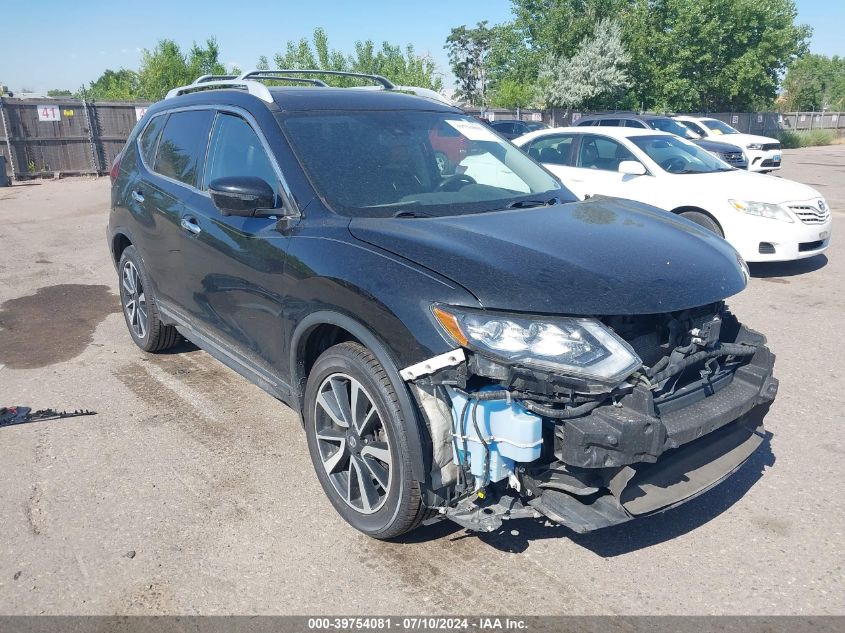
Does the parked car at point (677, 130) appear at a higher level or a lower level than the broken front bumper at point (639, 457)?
higher

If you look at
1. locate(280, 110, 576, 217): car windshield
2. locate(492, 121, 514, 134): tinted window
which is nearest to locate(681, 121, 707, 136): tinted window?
locate(492, 121, 514, 134): tinted window

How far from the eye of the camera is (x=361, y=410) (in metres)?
3.03

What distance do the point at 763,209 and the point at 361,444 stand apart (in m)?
6.66

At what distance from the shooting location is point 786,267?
8609 millimetres

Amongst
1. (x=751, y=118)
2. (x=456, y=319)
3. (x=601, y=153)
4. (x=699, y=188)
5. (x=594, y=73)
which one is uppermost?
(x=594, y=73)

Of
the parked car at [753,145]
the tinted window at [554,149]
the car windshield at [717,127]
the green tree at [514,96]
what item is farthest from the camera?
the green tree at [514,96]

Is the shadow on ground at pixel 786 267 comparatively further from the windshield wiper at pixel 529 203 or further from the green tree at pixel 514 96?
the green tree at pixel 514 96

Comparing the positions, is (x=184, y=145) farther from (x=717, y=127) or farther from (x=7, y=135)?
(x=717, y=127)

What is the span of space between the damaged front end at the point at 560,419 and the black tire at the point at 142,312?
10.8 ft

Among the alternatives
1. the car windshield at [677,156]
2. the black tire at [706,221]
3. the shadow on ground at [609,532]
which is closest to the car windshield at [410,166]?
the shadow on ground at [609,532]

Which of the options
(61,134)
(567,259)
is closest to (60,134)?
(61,134)

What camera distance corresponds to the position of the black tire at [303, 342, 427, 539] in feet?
9.16

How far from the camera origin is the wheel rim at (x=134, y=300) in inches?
217

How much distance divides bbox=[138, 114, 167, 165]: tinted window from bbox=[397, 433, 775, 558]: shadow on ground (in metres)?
3.52
